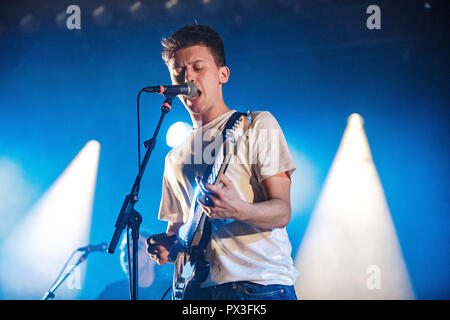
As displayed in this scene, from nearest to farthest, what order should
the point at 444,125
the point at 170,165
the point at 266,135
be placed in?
the point at 266,135, the point at 170,165, the point at 444,125

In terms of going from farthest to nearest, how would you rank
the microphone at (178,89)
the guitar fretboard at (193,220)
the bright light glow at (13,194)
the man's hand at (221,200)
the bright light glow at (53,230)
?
the bright light glow at (13,194), the bright light glow at (53,230), the microphone at (178,89), the guitar fretboard at (193,220), the man's hand at (221,200)

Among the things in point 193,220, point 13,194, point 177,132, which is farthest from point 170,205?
point 13,194

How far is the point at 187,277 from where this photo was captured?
1600 millimetres

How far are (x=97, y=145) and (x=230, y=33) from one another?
208 centimetres

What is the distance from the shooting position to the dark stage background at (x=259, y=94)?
12.5 ft

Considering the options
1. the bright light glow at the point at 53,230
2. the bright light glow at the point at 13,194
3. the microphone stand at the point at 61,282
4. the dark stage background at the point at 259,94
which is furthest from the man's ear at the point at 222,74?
the bright light glow at the point at 13,194

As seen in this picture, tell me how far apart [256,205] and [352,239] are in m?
3.08

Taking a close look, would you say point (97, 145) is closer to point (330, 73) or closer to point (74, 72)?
point (74, 72)

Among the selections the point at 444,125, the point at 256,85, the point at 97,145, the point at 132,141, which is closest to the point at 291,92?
the point at 256,85

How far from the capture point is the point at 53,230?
4.40 metres

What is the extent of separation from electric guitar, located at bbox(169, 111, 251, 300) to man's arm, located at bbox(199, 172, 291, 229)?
0.54ft

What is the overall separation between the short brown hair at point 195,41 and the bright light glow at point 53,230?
2.67 metres

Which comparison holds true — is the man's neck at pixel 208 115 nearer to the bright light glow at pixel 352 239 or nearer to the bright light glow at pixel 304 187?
the bright light glow at pixel 304 187

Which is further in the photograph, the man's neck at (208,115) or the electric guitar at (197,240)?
the man's neck at (208,115)
